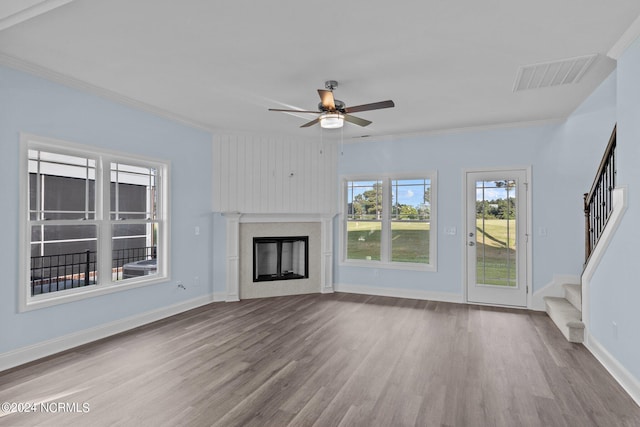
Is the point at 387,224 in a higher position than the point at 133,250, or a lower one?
higher

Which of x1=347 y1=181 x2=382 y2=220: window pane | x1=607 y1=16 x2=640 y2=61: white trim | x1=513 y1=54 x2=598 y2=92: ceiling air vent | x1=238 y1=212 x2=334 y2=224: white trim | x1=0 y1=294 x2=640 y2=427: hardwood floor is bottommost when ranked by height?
x1=0 y1=294 x2=640 y2=427: hardwood floor

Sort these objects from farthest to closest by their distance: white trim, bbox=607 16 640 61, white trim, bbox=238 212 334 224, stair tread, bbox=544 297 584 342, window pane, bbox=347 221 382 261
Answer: window pane, bbox=347 221 382 261 < white trim, bbox=238 212 334 224 < stair tread, bbox=544 297 584 342 < white trim, bbox=607 16 640 61

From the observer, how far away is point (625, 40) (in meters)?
2.68

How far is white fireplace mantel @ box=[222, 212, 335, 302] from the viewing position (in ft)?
18.4

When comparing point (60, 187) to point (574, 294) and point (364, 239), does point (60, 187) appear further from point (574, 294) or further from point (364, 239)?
point (574, 294)

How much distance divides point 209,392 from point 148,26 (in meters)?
2.88

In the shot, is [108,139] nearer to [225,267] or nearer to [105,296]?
[105,296]

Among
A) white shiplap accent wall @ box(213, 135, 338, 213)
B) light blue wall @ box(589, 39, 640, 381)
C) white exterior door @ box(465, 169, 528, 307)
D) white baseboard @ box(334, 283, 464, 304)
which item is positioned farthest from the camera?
white shiplap accent wall @ box(213, 135, 338, 213)

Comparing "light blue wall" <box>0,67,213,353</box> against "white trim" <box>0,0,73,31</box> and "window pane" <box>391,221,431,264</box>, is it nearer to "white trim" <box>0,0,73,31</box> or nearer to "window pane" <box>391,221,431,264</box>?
"white trim" <box>0,0,73,31</box>

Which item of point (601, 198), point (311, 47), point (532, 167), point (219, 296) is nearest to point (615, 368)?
point (601, 198)

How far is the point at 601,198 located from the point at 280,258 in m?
4.63

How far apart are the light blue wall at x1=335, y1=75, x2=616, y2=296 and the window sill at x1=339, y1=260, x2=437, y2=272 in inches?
2.9

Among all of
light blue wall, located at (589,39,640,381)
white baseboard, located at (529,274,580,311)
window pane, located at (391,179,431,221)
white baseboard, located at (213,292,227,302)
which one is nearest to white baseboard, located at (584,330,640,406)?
light blue wall, located at (589,39,640,381)

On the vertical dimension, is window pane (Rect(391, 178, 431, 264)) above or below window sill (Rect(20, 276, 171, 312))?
above
